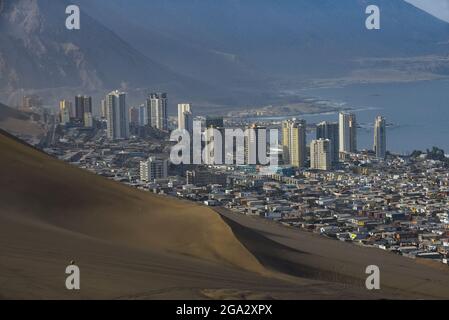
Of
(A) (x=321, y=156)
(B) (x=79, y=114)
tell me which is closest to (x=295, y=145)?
(A) (x=321, y=156)

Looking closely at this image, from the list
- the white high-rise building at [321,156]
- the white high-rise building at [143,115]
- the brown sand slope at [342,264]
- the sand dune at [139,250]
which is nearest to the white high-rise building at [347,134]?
the white high-rise building at [321,156]

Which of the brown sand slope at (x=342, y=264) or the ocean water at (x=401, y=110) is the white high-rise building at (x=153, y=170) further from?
the brown sand slope at (x=342, y=264)

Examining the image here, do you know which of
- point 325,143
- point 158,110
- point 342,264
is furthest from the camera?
point 158,110

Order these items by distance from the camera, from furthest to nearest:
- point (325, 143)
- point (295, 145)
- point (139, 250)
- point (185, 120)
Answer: point (185, 120) → point (295, 145) → point (325, 143) → point (139, 250)

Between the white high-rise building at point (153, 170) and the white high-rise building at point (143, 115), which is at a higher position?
the white high-rise building at point (143, 115)

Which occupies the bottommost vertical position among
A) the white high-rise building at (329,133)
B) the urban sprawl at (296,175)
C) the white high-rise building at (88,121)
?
the urban sprawl at (296,175)

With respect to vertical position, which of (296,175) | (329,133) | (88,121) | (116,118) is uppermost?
(116,118)

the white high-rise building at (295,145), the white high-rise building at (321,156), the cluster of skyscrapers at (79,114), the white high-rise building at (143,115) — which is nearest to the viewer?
the white high-rise building at (321,156)

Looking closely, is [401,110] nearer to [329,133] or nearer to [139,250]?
[329,133]
